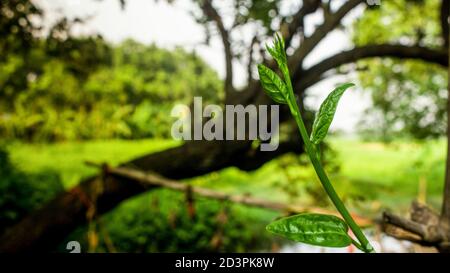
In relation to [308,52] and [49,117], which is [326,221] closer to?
[308,52]

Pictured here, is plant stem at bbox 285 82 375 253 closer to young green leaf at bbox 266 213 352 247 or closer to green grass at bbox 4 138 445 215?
young green leaf at bbox 266 213 352 247

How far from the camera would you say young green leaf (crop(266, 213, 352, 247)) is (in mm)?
403

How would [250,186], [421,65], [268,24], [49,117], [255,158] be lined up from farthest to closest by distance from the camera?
[49,117] → [250,186] → [421,65] → [255,158] → [268,24]

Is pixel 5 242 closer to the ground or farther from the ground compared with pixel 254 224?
farther from the ground

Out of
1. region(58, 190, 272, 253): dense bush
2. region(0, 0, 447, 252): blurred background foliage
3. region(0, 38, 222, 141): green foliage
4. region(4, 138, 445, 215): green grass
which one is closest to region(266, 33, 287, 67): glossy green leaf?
region(0, 0, 447, 252): blurred background foliage

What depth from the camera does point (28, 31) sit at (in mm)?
2932

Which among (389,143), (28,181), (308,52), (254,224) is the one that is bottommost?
(254,224)

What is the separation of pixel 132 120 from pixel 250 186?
13.0 ft

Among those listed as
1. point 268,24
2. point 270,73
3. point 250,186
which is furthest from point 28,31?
point 250,186

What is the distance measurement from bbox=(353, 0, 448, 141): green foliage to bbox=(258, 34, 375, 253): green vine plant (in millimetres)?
4990

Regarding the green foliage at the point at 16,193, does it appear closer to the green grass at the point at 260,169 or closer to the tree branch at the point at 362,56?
the green grass at the point at 260,169

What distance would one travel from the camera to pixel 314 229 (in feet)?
1.36

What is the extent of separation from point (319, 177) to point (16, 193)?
17.4 feet

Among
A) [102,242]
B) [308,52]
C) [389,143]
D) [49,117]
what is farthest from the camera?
[49,117]
